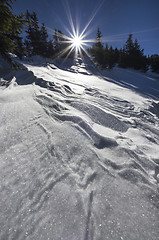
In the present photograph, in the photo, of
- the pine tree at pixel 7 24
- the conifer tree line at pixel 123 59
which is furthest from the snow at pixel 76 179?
the conifer tree line at pixel 123 59

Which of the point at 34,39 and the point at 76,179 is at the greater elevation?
the point at 34,39

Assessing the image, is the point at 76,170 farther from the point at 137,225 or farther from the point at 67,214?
the point at 137,225

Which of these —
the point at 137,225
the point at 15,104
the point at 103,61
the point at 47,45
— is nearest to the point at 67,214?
the point at 137,225

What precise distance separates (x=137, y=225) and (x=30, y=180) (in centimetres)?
102

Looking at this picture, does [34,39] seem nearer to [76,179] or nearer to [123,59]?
[123,59]

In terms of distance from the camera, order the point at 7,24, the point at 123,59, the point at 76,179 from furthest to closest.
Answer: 1. the point at 123,59
2. the point at 7,24
3. the point at 76,179

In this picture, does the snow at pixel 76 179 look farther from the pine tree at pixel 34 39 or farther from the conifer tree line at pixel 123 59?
the pine tree at pixel 34 39

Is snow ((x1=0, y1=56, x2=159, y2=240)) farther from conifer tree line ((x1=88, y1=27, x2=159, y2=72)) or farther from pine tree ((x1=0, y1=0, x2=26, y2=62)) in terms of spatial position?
conifer tree line ((x1=88, y1=27, x2=159, y2=72))

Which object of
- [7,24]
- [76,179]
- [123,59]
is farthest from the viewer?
[123,59]

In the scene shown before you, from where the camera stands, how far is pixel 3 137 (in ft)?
4.57

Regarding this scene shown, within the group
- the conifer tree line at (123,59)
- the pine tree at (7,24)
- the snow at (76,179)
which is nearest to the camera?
the snow at (76,179)

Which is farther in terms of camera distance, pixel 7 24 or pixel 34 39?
pixel 34 39

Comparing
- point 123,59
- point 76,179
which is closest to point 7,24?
point 76,179

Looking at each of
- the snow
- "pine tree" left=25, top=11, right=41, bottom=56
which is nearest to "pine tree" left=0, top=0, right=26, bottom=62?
the snow
